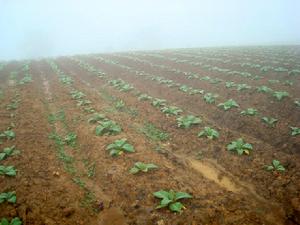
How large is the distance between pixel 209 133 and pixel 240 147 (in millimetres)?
1291

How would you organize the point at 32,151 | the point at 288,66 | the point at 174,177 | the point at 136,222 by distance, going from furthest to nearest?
the point at 288,66 → the point at 32,151 → the point at 174,177 → the point at 136,222

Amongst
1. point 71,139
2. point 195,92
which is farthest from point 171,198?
point 195,92

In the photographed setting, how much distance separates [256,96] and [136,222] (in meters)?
9.71

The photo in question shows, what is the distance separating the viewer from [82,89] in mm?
Answer: 15867

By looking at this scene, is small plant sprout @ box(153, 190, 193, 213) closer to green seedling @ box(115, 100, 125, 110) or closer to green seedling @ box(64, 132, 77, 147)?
green seedling @ box(64, 132, 77, 147)

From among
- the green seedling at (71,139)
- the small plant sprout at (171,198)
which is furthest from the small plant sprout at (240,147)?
the green seedling at (71,139)

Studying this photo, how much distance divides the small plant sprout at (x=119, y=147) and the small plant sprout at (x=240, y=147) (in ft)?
10.4

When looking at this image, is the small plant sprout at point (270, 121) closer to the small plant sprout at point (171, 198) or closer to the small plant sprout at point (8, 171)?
the small plant sprout at point (171, 198)

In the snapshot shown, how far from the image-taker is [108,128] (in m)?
9.77

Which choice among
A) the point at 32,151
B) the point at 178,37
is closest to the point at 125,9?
the point at 178,37

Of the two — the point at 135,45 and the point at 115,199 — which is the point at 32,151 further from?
the point at 135,45

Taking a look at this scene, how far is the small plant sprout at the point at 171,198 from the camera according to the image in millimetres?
5847

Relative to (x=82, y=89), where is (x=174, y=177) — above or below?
below

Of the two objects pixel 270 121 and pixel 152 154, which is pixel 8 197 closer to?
pixel 152 154
